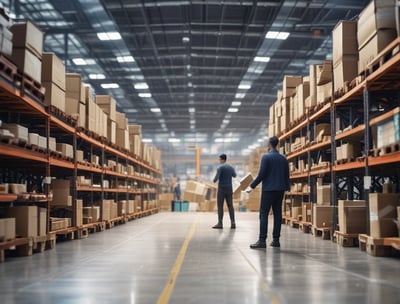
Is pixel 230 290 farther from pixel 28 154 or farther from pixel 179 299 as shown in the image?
pixel 28 154

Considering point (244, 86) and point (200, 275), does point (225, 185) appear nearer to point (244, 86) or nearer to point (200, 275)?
point (200, 275)

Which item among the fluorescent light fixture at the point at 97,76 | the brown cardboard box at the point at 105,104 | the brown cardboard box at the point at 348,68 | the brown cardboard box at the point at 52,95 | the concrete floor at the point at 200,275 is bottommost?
the concrete floor at the point at 200,275

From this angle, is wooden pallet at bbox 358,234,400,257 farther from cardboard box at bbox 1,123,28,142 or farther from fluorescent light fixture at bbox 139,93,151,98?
fluorescent light fixture at bbox 139,93,151,98

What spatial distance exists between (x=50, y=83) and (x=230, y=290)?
5477mm

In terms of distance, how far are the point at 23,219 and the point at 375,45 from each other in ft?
19.0

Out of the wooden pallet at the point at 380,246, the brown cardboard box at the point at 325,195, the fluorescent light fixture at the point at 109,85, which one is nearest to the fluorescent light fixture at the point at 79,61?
the fluorescent light fixture at the point at 109,85

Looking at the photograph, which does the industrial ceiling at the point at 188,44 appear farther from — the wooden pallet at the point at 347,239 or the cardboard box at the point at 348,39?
the wooden pallet at the point at 347,239

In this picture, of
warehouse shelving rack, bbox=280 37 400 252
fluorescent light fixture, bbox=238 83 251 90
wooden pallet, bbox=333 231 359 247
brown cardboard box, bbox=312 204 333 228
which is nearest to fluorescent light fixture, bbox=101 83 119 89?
fluorescent light fixture, bbox=238 83 251 90

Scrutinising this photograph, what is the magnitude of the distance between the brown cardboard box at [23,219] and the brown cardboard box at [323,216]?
5.41m

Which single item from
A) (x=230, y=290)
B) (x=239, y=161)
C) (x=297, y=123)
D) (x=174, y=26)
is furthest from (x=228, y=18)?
(x=239, y=161)

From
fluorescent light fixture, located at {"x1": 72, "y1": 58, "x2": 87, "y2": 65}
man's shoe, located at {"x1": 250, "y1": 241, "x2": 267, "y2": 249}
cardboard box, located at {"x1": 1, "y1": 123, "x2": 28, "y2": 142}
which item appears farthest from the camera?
fluorescent light fixture, located at {"x1": 72, "y1": 58, "x2": 87, "y2": 65}

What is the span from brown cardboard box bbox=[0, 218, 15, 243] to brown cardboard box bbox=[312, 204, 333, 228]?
18.8 feet

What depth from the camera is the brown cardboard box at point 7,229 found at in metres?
6.08

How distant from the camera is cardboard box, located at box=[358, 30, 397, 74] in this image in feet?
22.9
